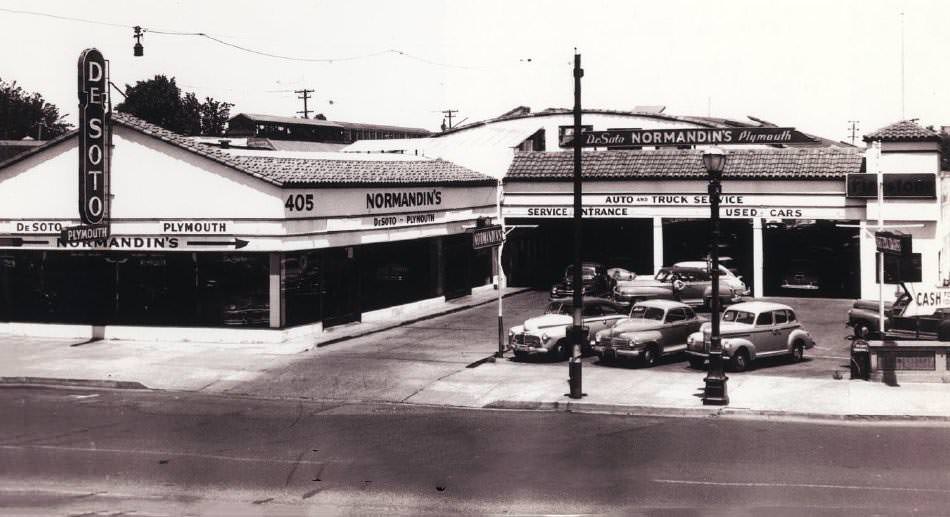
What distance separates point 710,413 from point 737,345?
15.8 ft

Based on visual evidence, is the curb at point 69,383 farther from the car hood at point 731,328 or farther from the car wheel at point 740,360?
the car wheel at point 740,360

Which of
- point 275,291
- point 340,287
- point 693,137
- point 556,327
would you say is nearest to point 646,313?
point 556,327

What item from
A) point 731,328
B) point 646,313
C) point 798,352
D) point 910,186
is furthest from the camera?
point 910,186

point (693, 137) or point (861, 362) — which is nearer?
point (861, 362)

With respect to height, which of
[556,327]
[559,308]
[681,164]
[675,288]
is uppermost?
[681,164]

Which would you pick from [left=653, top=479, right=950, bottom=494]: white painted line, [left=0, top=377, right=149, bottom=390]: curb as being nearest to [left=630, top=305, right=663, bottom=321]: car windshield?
[left=653, top=479, right=950, bottom=494]: white painted line

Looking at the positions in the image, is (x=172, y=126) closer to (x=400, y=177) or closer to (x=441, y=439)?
(x=400, y=177)

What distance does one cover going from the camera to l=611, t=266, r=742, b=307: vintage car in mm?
32844

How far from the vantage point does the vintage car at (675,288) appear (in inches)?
1293

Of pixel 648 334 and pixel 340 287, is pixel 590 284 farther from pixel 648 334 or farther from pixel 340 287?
pixel 648 334

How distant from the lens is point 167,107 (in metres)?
104

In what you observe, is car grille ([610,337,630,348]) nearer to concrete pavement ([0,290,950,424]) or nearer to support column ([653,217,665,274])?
concrete pavement ([0,290,950,424])

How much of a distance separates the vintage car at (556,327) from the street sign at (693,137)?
1593 centimetres

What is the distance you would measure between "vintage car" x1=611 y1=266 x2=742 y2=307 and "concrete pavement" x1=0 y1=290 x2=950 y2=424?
7044 millimetres
